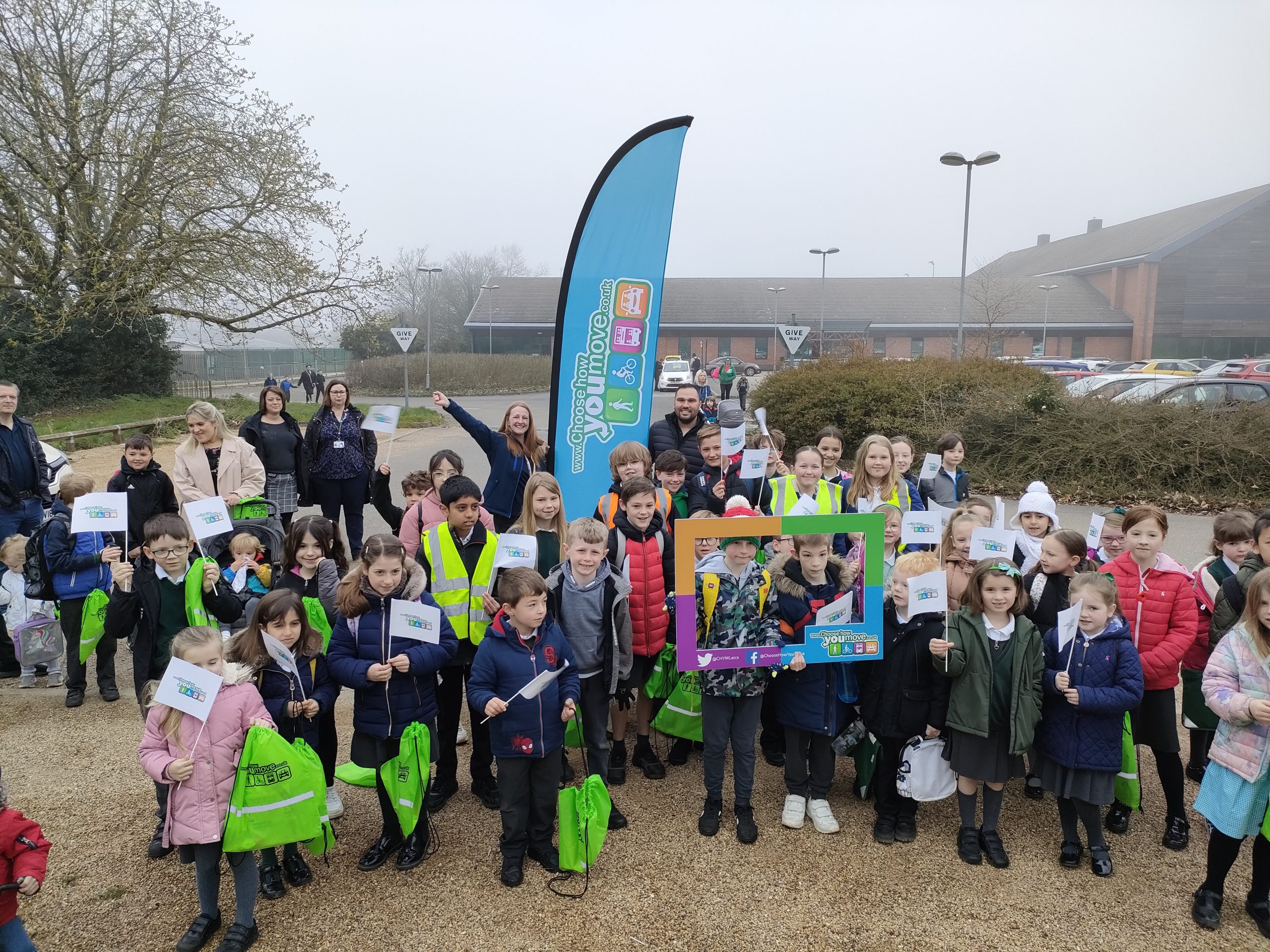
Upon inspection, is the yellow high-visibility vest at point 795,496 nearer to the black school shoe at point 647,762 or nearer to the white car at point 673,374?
the black school shoe at point 647,762

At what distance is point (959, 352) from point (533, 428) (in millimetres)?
17703

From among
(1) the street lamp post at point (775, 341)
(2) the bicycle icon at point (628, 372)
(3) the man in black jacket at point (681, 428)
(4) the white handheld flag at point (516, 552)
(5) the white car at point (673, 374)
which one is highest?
(1) the street lamp post at point (775, 341)

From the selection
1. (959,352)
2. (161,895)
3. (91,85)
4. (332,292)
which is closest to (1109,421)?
(959,352)

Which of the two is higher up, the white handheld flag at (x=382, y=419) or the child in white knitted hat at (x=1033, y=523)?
the white handheld flag at (x=382, y=419)

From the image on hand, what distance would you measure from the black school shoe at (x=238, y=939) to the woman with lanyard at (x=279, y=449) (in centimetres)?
441

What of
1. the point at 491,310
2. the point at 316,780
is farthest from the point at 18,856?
the point at 491,310

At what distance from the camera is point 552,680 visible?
12.5 ft

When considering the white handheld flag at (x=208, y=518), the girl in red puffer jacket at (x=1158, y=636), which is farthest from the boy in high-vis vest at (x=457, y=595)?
the girl in red puffer jacket at (x=1158, y=636)

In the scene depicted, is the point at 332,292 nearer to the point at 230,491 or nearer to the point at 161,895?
the point at 230,491

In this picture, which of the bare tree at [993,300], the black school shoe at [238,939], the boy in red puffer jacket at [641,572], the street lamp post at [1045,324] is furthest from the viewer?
the street lamp post at [1045,324]

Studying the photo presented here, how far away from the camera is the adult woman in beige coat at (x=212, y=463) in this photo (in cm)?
632

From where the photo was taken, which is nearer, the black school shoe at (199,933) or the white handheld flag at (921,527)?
the black school shoe at (199,933)

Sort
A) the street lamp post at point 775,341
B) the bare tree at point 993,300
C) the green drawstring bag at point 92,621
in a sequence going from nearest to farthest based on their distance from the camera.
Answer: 1. the green drawstring bag at point 92,621
2. the bare tree at point 993,300
3. the street lamp post at point 775,341

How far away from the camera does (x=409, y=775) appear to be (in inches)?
147
